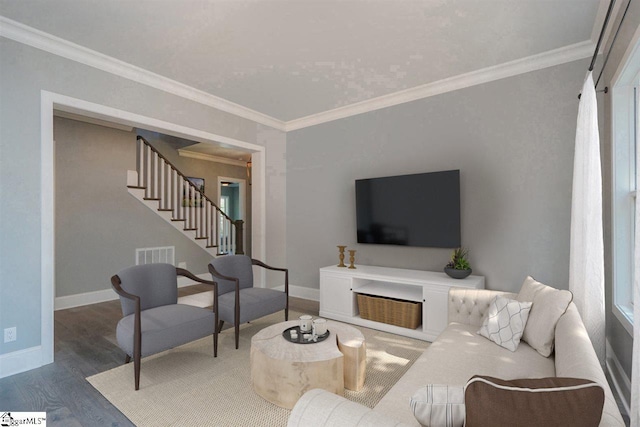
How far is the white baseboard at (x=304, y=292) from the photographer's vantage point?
4955mm

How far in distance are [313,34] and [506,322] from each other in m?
2.68

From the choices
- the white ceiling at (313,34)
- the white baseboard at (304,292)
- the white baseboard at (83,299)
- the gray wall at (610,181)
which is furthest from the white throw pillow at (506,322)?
the white baseboard at (83,299)

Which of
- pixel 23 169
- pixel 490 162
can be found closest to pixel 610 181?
pixel 490 162

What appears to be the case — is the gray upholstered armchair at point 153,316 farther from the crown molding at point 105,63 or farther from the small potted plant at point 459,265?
the small potted plant at point 459,265

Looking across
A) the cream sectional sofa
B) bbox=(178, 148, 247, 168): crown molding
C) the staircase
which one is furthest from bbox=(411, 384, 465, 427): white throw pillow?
bbox=(178, 148, 247, 168): crown molding

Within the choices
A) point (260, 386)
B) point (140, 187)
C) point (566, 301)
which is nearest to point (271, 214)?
point (140, 187)

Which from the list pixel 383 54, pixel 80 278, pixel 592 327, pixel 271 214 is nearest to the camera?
pixel 592 327

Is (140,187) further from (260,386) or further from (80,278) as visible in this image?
(260,386)

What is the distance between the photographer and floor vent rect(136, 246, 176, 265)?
18.2 ft

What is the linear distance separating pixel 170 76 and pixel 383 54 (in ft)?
7.54

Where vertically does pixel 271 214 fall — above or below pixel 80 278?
above

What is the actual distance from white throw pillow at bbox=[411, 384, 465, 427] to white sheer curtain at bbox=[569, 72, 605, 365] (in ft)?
6.11

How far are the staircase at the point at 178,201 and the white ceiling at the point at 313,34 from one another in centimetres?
248

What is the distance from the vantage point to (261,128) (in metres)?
4.98
